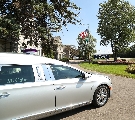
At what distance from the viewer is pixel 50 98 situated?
16.5ft

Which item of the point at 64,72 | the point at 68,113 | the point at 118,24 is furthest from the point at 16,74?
the point at 118,24

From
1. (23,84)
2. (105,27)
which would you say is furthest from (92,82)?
(105,27)

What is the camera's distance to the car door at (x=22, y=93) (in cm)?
428

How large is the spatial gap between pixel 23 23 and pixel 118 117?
1212cm

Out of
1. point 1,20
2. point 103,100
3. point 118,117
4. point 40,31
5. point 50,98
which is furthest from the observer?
point 40,31

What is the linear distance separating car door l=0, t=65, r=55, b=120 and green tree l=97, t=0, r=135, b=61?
144 ft

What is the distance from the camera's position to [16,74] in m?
4.64

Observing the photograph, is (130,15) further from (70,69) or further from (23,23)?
(70,69)

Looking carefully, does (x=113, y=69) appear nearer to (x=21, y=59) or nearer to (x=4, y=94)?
(x=21, y=59)

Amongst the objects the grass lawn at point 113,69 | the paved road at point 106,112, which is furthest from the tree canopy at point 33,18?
the paved road at point 106,112

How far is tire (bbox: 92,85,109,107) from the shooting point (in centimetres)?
640

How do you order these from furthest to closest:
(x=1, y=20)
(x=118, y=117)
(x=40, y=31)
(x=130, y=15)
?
(x=130, y=15) → (x=40, y=31) → (x=1, y=20) → (x=118, y=117)

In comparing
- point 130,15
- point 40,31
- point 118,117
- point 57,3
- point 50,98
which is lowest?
point 118,117

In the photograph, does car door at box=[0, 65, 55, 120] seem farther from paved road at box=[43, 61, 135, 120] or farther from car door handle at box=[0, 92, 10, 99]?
paved road at box=[43, 61, 135, 120]
